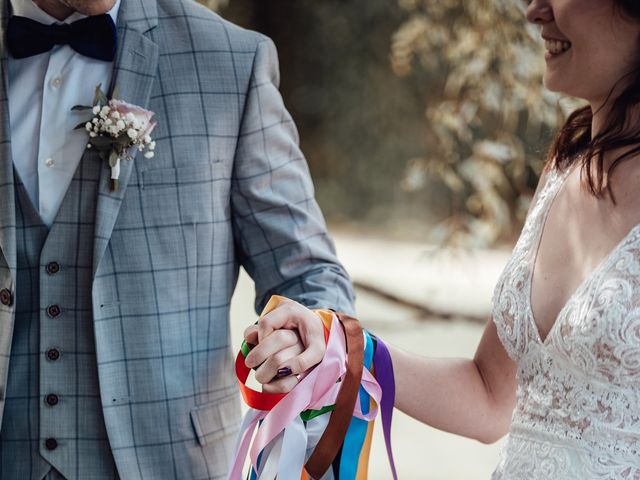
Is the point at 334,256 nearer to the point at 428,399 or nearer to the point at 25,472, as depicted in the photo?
the point at 428,399

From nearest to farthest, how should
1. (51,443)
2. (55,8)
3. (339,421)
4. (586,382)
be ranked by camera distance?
1. (586,382)
2. (339,421)
3. (51,443)
4. (55,8)

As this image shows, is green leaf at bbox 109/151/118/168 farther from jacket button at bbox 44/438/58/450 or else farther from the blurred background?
the blurred background

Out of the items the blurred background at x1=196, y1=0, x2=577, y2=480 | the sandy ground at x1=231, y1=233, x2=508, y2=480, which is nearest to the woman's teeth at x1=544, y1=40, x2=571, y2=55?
the blurred background at x1=196, y1=0, x2=577, y2=480

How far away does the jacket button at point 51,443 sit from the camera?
1.56 m

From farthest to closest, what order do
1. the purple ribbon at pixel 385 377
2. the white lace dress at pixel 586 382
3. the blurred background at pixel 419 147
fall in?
1. the blurred background at pixel 419 147
2. the purple ribbon at pixel 385 377
3. the white lace dress at pixel 586 382

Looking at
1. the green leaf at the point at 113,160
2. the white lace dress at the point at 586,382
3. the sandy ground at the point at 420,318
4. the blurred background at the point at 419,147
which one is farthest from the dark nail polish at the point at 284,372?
the sandy ground at the point at 420,318

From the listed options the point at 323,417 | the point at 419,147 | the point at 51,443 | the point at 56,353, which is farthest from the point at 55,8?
the point at 419,147

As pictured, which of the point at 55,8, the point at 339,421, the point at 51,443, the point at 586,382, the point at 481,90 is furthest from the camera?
the point at 481,90

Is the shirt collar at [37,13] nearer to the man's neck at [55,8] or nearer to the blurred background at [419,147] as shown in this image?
the man's neck at [55,8]

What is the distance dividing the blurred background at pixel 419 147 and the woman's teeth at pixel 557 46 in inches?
65.1

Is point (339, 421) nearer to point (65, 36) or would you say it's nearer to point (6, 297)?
point (6, 297)

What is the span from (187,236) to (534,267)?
586 millimetres

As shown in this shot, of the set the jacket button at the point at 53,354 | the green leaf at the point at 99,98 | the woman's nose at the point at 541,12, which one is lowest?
the jacket button at the point at 53,354

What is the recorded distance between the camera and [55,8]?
167 centimetres
